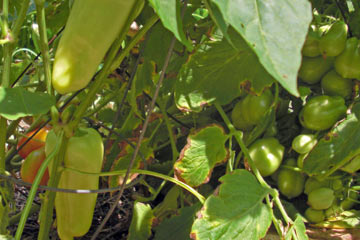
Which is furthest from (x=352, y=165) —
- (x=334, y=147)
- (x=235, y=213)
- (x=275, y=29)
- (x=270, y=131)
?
(x=275, y=29)

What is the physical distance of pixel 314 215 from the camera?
2.39ft

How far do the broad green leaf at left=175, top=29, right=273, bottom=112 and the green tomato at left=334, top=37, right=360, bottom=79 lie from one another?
0.41 ft

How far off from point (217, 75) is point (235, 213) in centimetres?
23

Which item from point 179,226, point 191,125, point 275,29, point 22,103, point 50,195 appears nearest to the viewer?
point 275,29

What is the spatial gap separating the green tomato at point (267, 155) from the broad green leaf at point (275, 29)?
40cm

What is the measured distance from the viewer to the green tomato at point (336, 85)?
705 millimetres

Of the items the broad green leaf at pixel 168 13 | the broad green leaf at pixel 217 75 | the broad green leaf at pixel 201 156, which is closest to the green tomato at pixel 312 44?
the broad green leaf at pixel 217 75

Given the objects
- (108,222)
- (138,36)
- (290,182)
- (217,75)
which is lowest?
(108,222)

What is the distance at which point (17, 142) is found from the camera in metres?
0.82

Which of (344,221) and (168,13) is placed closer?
(168,13)

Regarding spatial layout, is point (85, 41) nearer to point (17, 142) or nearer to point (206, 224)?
point (206, 224)

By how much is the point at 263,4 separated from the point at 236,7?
21mm

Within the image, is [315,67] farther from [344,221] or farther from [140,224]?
[140,224]

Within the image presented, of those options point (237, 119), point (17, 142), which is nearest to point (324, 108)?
point (237, 119)
